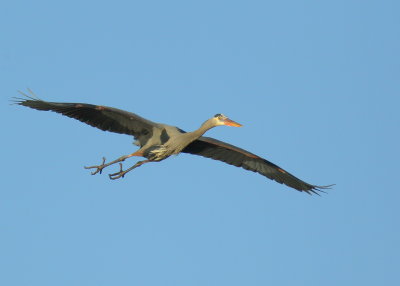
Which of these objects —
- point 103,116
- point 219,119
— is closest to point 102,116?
point 103,116

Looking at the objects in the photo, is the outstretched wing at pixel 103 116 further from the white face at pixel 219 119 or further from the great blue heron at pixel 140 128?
the white face at pixel 219 119

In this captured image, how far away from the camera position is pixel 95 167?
1723cm

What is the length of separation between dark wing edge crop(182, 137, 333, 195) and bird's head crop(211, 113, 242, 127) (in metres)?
1.54

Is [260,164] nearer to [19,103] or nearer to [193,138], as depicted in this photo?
[193,138]

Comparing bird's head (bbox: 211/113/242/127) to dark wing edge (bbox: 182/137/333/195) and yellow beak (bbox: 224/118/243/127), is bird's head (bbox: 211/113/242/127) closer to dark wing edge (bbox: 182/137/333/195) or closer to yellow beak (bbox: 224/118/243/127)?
yellow beak (bbox: 224/118/243/127)

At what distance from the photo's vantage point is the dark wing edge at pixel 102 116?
55.0 feet

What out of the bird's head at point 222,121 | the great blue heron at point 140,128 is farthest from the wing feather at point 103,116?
the bird's head at point 222,121

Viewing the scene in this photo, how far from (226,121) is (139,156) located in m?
2.08

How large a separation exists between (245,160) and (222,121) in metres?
2.44

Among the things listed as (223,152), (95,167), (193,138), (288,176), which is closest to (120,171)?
(95,167)

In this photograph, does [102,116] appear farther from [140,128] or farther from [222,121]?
[222,121]

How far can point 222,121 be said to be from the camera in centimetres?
1723

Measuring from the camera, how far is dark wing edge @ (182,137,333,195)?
19.0 metres

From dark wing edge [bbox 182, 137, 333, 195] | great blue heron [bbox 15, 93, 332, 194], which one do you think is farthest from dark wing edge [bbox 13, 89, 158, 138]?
dark wing edge [bbox 182, 137, 333, 195]
